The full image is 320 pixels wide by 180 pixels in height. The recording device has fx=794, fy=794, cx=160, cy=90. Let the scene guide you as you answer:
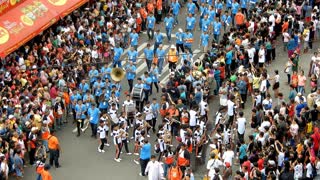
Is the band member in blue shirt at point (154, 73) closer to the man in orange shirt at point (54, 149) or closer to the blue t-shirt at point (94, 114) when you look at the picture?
the blue t-shirt at point (94, 114)

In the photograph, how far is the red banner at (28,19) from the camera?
30.2 m

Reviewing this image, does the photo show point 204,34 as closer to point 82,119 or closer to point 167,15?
point 167,15

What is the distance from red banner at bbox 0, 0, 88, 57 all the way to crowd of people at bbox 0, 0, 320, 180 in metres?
0.47

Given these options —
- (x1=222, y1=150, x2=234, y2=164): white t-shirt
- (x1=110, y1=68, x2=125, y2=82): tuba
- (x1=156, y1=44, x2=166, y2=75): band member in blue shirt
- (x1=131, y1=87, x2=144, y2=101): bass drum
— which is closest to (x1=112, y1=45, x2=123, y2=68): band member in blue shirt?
(x1=156, y1=44, x2=166, y2=75): band member in blue shirt

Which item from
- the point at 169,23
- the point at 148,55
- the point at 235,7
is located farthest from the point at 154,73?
the point at 235,7

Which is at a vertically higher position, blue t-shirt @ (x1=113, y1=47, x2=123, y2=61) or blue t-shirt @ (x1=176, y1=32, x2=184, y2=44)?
blue t-shirt @ (x1=176, y1=32, x2=184, y2=44)

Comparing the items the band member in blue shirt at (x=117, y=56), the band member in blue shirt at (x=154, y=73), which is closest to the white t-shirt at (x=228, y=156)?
the band member in blue shirt at (x=154, y=73)

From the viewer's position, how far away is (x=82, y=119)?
27734 millimetres

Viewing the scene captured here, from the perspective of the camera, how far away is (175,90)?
27.9 metres

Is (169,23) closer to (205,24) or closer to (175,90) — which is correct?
(205,24)

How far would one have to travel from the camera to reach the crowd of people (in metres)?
24.3

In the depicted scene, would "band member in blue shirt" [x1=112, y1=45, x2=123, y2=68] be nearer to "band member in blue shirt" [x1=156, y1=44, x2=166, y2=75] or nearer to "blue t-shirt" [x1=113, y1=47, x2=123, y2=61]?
"blue t-shirt" [x1=113, y1=47, x2=123, y2=61]

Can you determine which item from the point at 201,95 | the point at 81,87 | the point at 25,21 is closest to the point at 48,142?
the point at 81,87

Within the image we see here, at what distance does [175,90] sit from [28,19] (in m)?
7.53
